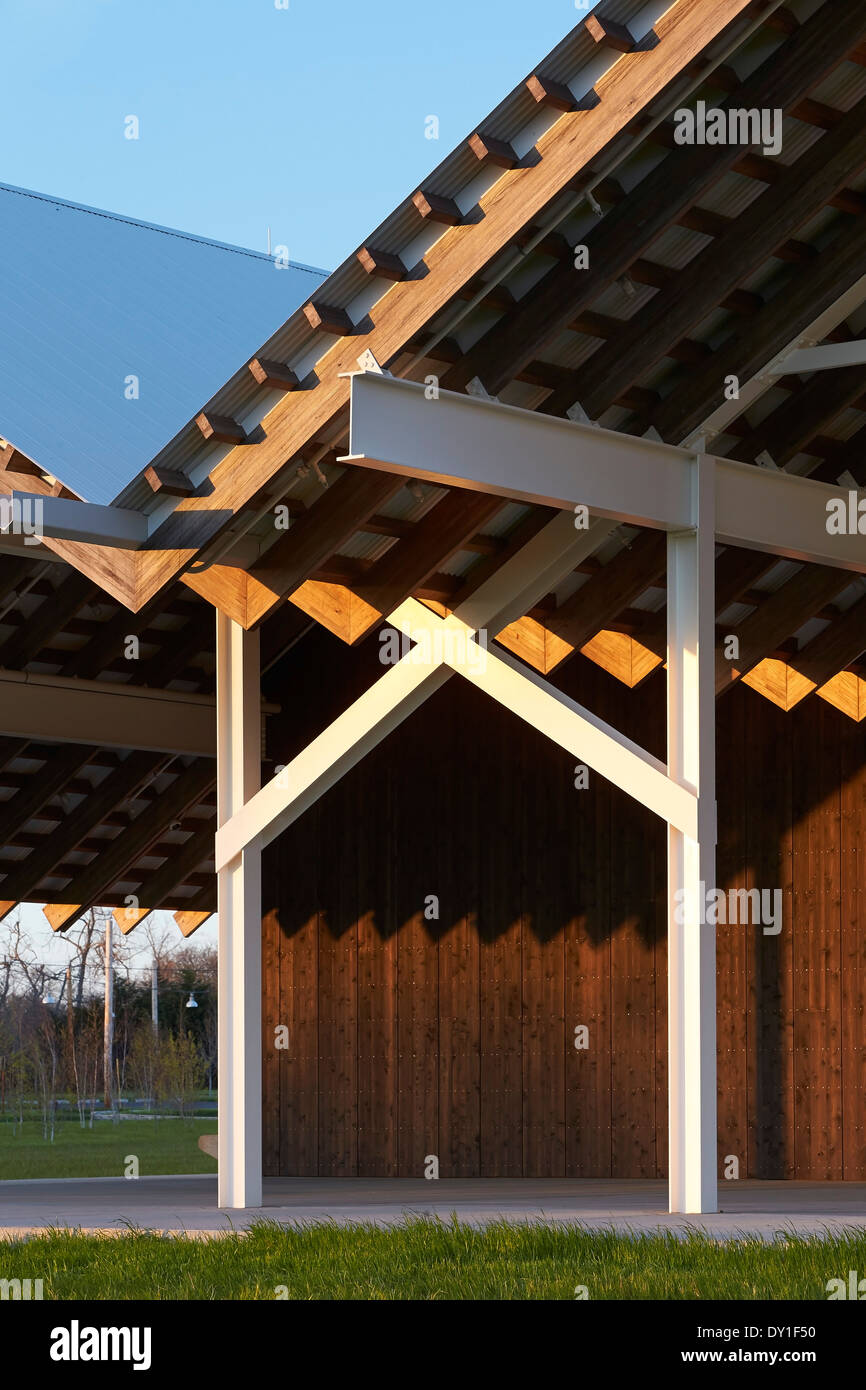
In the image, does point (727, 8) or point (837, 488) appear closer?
point (727, 8)

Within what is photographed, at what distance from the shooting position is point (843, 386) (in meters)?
11.4

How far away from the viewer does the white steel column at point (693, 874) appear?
9.62m

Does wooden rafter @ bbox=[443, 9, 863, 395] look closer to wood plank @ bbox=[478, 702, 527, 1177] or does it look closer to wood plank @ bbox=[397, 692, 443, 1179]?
wood plank @ bbox=[478, 702, 527, 1177]

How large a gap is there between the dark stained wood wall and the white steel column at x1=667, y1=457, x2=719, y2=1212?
4248 millimetres

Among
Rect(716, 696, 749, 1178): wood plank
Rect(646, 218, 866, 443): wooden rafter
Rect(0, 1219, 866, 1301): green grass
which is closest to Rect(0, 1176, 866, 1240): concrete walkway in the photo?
Rect(716, 696, 749, 1178): wood plank

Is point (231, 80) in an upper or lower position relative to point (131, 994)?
upper

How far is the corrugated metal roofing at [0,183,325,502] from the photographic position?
416 inches

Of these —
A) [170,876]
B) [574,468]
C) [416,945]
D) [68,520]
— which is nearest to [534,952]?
[416,945]

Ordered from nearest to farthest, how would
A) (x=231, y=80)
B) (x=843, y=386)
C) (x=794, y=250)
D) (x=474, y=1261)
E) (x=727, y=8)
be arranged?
1. (x=474, y=1261)
2. (x=727, y=8)
3. (x=794, y=250)
4. (x=843, y=386)
5. (x=231, y=80)

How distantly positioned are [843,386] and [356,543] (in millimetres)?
3219

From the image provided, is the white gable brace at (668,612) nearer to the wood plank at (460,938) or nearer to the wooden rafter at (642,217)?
the wooden rafter at (642,217)

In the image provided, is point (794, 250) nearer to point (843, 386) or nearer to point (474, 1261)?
point (843, 386)

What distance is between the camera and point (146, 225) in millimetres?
15180
